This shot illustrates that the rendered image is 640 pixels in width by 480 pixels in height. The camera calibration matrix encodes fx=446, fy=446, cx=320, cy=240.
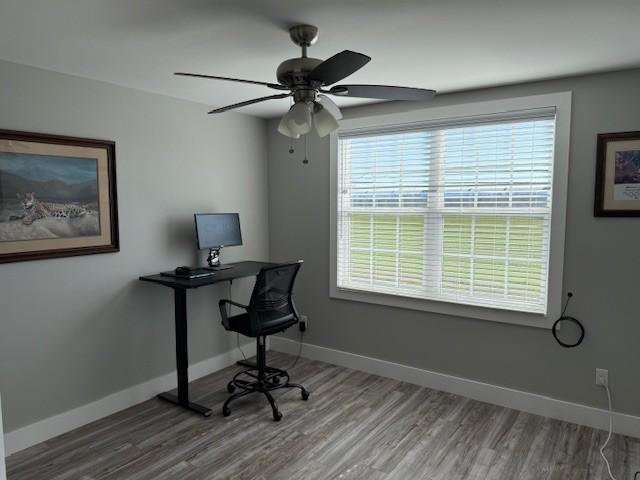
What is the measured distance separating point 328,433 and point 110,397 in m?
1.58

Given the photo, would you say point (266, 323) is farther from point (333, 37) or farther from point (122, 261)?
point (333, 37)

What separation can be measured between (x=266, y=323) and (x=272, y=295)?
0.20 meters

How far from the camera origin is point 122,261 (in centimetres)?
322

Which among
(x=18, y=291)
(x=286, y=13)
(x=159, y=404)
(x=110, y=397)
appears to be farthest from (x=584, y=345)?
(x=18, y=291)

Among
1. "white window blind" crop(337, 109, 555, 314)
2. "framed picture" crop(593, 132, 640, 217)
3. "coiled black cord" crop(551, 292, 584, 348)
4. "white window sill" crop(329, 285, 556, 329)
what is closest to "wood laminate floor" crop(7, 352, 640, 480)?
"coiled black cord" crop(551, 292, 584, 348)

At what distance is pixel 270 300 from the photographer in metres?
3.16

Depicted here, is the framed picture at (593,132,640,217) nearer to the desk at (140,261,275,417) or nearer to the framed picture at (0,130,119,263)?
the desk at (140,261,275,417)

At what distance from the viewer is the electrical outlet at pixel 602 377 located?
2.89m

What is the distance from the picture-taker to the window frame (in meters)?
2.94

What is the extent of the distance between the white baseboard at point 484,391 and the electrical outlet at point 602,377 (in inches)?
7.0

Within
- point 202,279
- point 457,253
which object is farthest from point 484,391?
point 202,279

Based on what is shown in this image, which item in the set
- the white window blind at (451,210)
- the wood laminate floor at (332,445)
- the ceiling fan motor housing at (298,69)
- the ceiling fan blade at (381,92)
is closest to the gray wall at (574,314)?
the white window blind at (451,210)

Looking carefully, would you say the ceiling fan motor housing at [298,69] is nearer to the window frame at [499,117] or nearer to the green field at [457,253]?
the window frame at [499,117]

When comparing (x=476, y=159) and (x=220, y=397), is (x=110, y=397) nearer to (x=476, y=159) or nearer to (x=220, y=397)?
(x=220, y=397)
